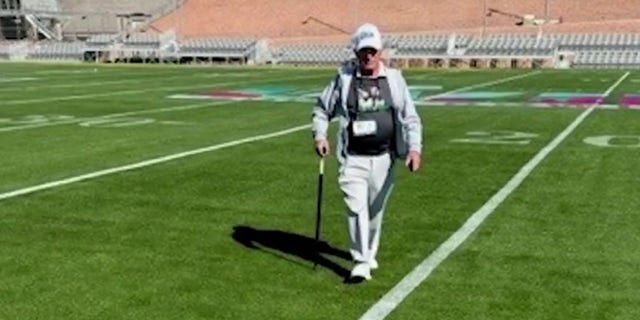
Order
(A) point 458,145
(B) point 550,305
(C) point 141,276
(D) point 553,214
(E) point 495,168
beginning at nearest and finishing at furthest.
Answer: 1. (B) point 550,305
2. (C) point 141,276
3. (D) point 553,214
4. (E) point 495,168
5. (A) point 458,145

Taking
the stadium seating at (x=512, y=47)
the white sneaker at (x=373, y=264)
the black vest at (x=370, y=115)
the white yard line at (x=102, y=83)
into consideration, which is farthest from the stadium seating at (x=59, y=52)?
the black vest at (x=370, y=115)

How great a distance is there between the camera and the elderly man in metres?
6.13

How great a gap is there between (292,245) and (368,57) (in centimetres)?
199

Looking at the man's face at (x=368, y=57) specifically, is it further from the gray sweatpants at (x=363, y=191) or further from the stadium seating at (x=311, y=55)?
the stadium seating at (x=311, y=55)

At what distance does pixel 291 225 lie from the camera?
8.08m

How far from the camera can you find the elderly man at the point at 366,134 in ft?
20.1

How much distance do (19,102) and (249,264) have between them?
17.1 metres

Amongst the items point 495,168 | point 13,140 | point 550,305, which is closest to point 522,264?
point 550,305

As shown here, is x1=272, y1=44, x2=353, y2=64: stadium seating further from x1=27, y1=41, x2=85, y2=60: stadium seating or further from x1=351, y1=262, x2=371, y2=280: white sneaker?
x1=351, y1=262, x2=371, y2=280: white sneaker

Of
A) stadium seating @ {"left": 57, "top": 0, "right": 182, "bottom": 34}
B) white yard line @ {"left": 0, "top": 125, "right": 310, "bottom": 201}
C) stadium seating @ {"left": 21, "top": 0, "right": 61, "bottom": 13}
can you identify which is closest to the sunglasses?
white yard line @ {"left": 0, "top": 125, "right": 310, "bottom": 201}

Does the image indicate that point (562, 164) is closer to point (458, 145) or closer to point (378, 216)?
point (458, 145)

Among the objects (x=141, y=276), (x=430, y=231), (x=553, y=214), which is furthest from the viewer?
(x=553, y=214)

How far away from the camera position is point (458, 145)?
13.5m

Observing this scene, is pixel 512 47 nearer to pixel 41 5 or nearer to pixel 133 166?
pixel 133 166
